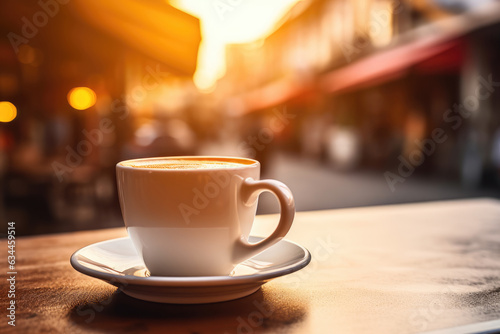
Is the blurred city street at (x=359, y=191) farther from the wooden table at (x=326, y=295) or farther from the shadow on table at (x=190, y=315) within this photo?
the shadow on table at (x=190, y=315)

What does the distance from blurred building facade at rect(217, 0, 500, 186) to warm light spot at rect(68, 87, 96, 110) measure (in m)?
5.02

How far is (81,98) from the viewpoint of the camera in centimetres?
471

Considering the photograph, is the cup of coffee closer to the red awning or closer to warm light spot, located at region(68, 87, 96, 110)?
warm light spot, located at region(68, 87, 96, 110)

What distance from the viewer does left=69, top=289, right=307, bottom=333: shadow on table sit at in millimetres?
445

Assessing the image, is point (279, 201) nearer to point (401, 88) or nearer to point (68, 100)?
point (68, 100)

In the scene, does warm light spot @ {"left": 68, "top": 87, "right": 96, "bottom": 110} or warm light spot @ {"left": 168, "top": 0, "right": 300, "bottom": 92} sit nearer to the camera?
warm light spot @ {"left": 168, "top": 0, "right": 300, "bottom": 92}

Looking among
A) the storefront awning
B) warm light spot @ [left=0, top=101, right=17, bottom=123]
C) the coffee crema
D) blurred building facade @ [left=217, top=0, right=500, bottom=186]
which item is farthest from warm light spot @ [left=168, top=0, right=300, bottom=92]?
blurred building facade @ [left=217, top=0, right=500, bottom=186]

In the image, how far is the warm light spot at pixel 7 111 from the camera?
4500 millimetres

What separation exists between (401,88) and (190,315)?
975cm

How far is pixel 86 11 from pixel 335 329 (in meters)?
3.34

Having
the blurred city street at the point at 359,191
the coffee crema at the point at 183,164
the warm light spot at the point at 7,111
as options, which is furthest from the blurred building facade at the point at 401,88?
the coffee crema at the point at 183,164

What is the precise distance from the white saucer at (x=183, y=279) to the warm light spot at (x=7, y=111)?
14.5ft

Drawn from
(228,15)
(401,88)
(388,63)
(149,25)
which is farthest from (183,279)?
(401,88)

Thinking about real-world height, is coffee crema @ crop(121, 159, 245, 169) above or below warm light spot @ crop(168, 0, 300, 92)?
below
